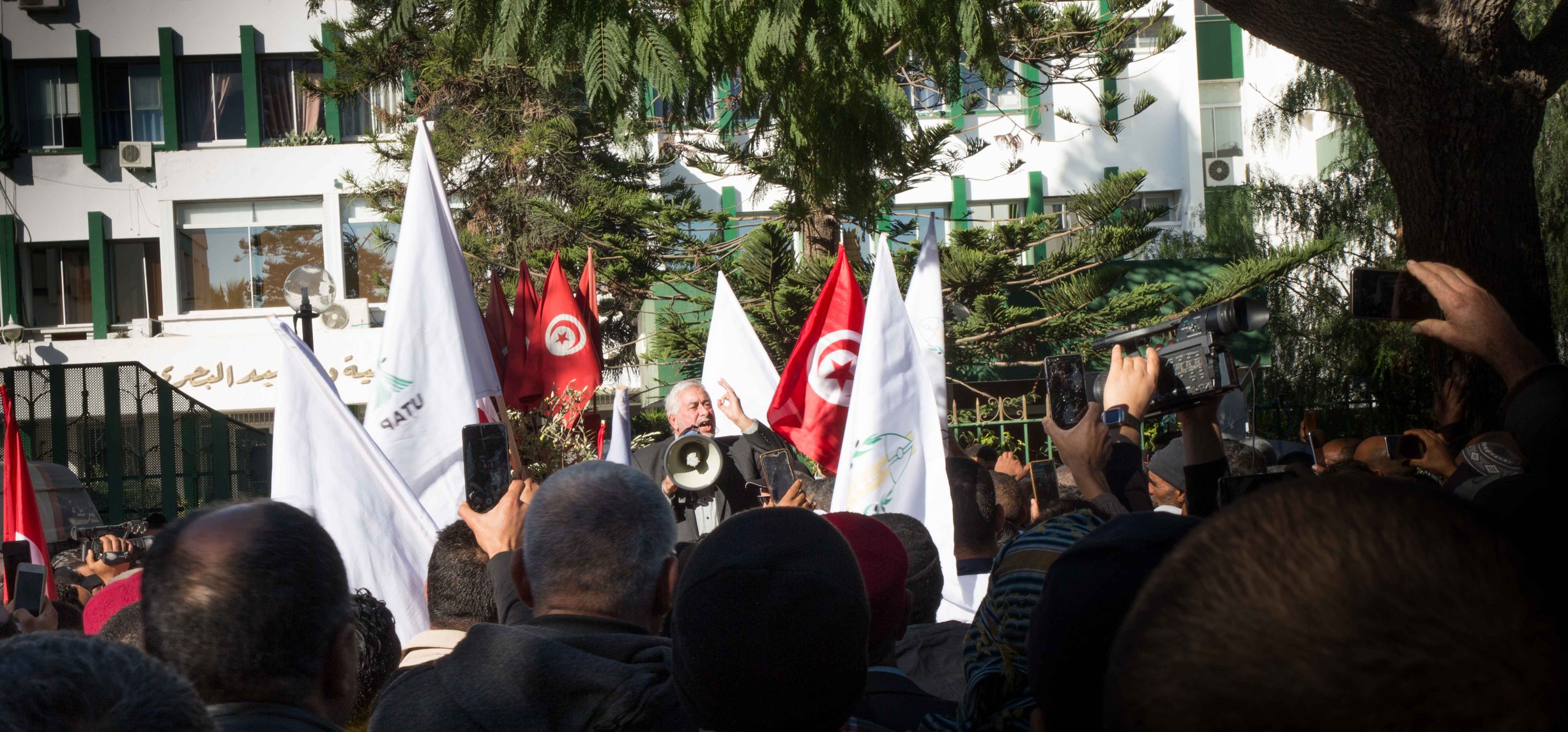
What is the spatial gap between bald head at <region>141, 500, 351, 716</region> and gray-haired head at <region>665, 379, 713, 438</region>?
4.85 meters

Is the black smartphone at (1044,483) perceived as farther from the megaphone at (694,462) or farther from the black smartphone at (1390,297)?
the megaphone at (694,462)

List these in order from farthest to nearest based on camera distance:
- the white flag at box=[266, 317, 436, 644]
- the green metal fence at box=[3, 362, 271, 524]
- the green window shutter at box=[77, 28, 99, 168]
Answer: the green window shutter at box=[77, 28, 99, 168] < the green metal fence at box=[3, 362, 271, 524] < the white flag at box=[266, 317, 436, 644]

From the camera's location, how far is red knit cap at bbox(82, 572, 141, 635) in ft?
11.0

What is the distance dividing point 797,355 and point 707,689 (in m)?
5.06

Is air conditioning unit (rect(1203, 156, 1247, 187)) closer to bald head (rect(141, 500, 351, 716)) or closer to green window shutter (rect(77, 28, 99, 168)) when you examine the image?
green window shutter (rect(77, 28, 99, 168))

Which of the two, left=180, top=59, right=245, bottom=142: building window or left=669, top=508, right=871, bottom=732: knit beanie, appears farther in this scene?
left=180, top=59, right=245, bottom=142: building window

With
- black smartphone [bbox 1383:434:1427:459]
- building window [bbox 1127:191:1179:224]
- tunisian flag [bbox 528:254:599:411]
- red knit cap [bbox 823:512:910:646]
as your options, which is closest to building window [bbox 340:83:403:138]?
building window [bbox 1127:191:1179:224]

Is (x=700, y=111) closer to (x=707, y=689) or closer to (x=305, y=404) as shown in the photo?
(x=305, y=404)

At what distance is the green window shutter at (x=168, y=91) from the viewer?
2083cm

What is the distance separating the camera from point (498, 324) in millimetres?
7938

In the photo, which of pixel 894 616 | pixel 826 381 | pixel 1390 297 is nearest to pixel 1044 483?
pixel 1390 297

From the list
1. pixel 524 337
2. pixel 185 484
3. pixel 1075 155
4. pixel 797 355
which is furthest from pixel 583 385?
pixel 1075 155

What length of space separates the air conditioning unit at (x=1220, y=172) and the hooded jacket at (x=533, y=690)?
20941 millimetres

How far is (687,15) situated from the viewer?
4.32 m
